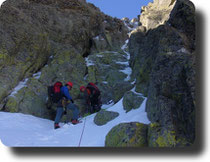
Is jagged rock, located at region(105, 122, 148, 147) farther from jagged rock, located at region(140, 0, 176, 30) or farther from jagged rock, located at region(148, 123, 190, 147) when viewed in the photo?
jagged rock, located at region(140, 0, 176, 30)

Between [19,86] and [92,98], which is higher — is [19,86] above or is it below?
above

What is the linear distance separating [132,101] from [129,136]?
2768 millimetres

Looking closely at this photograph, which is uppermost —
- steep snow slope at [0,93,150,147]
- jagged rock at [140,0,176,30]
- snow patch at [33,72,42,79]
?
jagged rock at [140,0,176,30]

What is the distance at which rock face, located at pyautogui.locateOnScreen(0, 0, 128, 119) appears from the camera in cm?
901

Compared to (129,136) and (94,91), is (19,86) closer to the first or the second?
(94,91)

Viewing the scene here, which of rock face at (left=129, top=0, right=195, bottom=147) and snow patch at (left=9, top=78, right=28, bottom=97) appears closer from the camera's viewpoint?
rock face at (left=129, top=0, right=195, bottom=147)

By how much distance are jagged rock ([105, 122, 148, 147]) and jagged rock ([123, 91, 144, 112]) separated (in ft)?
6.96

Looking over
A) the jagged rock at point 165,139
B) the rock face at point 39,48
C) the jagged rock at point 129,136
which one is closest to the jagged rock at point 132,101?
the jagged rock at point 129,136

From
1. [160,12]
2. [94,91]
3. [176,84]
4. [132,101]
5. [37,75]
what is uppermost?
[160,12]

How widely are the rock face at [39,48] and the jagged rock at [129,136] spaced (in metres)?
5.50

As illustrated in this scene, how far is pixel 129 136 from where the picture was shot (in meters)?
4.08

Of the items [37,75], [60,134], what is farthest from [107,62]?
[60,134]

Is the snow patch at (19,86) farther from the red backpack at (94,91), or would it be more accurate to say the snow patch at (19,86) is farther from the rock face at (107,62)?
the red backpack at (94,91)

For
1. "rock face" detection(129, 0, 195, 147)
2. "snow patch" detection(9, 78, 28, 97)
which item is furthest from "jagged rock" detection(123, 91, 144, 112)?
"snow patch" detection(9, 78, 28, 97)
